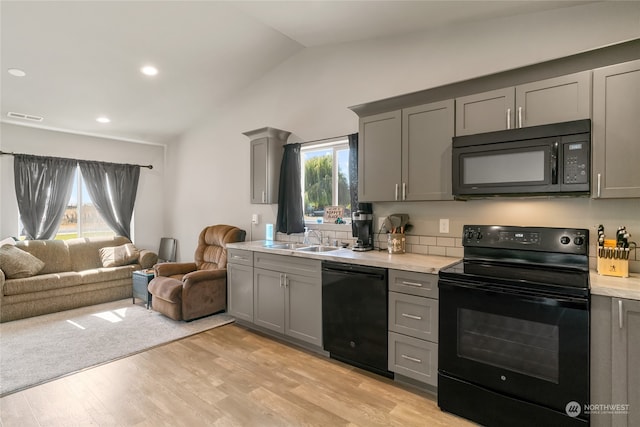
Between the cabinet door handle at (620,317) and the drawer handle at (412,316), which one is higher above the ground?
the cabinet door handle at (620,317)

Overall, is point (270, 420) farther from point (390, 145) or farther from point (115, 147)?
point (115, 147)

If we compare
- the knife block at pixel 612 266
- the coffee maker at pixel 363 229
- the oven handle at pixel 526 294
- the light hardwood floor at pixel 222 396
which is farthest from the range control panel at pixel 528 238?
the light hardwood floor at pixel 222 396

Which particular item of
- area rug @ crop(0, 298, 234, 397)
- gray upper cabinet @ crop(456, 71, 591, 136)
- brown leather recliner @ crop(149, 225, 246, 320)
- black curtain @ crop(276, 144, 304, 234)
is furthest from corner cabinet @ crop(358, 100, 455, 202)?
area rug @ crop(0, 298, 234, 397)

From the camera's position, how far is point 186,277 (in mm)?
3762

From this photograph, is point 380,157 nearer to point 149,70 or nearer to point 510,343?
point 510,343

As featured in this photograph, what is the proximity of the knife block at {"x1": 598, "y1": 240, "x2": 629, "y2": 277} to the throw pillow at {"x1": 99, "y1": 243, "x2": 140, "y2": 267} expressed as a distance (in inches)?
222

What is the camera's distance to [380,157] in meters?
2.85

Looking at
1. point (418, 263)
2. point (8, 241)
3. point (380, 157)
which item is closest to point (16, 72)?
point (8, 241)

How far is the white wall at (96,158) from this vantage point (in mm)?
4512

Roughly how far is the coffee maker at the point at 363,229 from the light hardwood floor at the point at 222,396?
42.2 inches

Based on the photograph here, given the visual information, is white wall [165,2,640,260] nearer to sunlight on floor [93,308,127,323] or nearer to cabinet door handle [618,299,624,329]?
cabinet door handle [618,299,624,329]

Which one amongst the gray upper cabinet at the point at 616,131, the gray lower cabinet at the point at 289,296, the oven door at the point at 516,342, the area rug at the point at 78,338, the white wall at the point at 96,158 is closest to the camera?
the oven door at the point at 516,342

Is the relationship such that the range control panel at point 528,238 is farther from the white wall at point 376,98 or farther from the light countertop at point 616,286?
the light countertop at point 616,286

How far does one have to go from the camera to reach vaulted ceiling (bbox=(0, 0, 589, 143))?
2732mm
